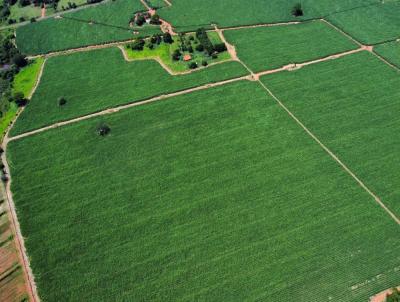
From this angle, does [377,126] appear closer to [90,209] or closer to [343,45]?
[343,45]

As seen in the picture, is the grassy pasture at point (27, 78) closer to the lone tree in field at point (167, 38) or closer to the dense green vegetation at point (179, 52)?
the dense green vegetation at point (179, 52)

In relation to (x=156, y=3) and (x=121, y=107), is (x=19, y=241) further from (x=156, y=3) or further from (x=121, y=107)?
(x=156, y=3)

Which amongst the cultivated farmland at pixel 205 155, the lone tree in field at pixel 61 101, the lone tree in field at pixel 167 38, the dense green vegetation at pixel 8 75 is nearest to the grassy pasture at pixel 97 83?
the cultivated farmland at pixel 205 155

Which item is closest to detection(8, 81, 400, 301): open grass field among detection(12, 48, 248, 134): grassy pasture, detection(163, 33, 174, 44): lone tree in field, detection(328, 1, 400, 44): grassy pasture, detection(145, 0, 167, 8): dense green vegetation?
detection(12, 48, 248, 134): grassy pasture

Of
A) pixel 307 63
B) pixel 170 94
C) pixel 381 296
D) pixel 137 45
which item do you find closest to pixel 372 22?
pixel 307 63

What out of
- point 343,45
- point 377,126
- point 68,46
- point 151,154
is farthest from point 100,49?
point 377,126

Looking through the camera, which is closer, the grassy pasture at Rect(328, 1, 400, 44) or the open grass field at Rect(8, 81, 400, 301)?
the open grass field at Rect(8, 81, 400, 301)

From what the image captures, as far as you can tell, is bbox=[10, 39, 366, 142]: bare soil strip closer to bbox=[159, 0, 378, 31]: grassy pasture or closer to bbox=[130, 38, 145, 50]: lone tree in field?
bbox=[130, 38, 145, 50]: lone tree in field
